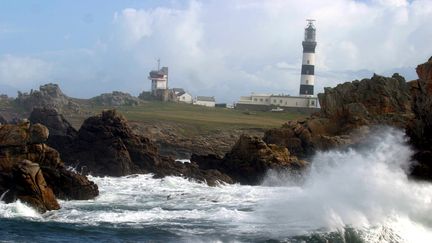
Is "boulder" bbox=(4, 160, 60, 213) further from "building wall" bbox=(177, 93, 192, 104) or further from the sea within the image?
"building wall" bbox=(177, 93, 192, 104)

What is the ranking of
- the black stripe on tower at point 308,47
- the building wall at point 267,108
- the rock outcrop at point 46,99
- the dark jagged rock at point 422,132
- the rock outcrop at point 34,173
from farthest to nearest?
the black stripe on tower at point 308,47 < the building wall at point 267,108 < the rock outcrop at point 46,99 < the rock outcrop at point 34,173 < the dark jagged rock at point 422,132

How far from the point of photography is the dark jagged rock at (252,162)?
50062 mm

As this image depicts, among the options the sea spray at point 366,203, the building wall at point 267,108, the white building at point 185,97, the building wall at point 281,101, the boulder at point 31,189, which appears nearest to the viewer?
the sea spray at point 366,203

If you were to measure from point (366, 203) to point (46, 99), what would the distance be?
82.4m

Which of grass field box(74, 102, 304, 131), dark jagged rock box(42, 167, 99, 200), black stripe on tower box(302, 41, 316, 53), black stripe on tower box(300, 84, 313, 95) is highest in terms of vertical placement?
black stripe on tower box(302, 41, 316, 53)

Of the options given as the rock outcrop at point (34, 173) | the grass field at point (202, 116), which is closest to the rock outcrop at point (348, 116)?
the rock outcrop at point (34, 173)

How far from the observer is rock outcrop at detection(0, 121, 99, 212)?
32.0m

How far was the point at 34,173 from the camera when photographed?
32.2 metres

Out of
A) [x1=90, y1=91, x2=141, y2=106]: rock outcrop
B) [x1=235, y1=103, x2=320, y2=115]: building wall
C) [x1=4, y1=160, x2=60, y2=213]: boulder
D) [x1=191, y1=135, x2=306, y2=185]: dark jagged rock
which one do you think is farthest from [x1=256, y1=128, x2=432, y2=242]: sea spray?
[x1=90, y1=91, x2=141, y2=106]: rock outcrop

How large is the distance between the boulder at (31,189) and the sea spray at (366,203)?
9.57 meters

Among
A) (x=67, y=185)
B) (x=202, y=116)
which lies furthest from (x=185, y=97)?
(x=67, y=185)

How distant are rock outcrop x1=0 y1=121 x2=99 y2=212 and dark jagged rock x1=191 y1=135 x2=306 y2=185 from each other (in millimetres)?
14447

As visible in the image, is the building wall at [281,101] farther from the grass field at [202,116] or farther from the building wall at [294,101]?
the grass field at [202,116]

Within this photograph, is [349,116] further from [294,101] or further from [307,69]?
[307,69]
